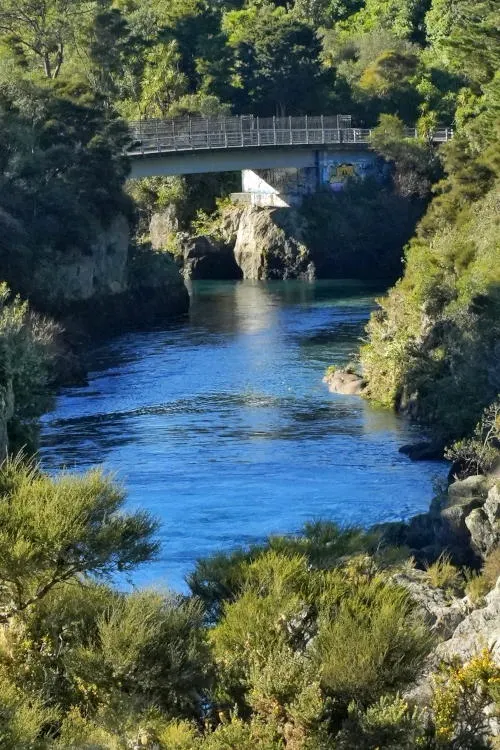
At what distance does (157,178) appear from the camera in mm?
93500

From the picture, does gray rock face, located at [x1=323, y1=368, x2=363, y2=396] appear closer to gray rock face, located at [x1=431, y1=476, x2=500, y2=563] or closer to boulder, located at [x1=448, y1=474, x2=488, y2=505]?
boulder, located at [x1=448, y1=474, x2=488, y2=505]

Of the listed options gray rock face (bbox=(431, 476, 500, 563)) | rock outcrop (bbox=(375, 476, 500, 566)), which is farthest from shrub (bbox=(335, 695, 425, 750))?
gray rock face (bbox=(431, 476, 500, 563))

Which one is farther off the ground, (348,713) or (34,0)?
(34,0)

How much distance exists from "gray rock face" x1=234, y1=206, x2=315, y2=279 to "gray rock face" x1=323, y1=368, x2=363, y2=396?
37.9m

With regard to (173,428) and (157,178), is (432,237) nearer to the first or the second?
(173,428)

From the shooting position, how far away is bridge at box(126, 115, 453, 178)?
78062 mm

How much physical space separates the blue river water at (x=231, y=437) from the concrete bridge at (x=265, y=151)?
17354 millimetres

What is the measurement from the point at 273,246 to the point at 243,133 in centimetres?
816

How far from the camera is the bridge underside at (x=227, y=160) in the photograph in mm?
77250

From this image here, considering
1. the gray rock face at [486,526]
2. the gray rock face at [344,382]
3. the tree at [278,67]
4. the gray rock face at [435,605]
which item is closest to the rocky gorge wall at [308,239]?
the tree at [278,67]

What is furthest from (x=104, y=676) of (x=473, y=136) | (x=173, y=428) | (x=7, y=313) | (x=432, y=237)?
(x=473, y=136)

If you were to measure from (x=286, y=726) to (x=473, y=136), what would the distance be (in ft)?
176

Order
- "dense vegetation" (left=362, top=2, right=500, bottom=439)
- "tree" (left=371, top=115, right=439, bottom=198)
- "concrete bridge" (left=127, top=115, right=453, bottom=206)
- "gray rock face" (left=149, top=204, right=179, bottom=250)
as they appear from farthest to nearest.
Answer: "gray rock face" (left=149, top=204, right=179, bottom=250) < "tree" (left=371, top=115, right=439, bottom=198) < "concrete bridge" (left=127, top=115, right=453, bottom=206) < "dense vegetation" (left=362, top=2, right=500, bottom=439)

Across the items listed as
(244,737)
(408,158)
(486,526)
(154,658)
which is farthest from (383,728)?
(408,158)
